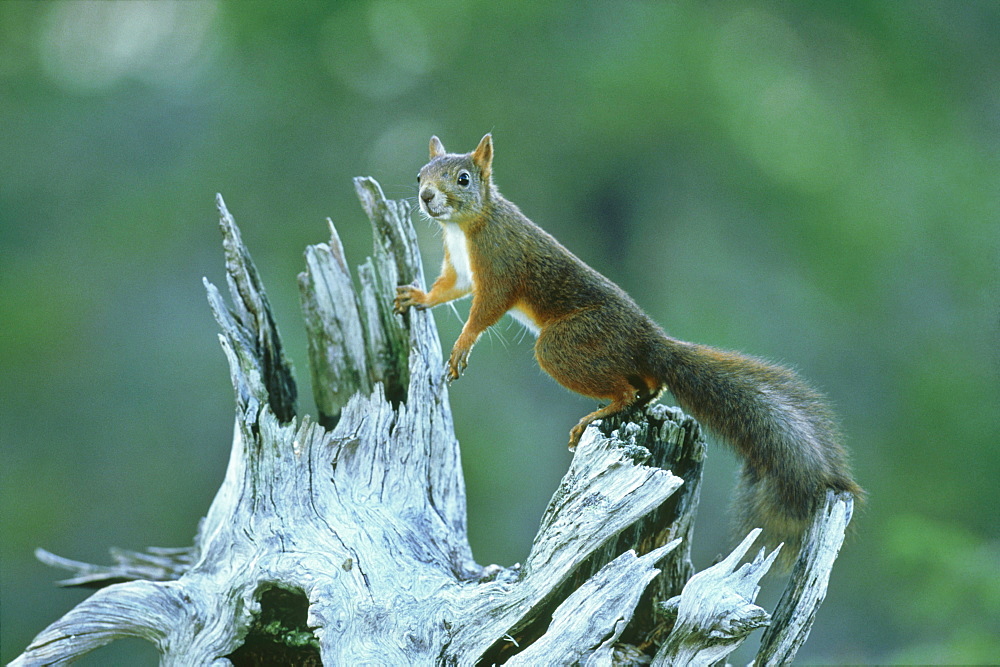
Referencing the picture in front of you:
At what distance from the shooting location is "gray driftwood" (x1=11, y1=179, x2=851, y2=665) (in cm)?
209

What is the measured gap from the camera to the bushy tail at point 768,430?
2346 mm

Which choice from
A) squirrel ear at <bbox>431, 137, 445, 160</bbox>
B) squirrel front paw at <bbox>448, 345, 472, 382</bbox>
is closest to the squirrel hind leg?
squirrel front paw at <bbox>448, 345, 472, 382</bbox>

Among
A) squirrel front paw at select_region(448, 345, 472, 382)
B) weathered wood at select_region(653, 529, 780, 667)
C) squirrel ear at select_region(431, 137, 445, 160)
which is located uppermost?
squirrel ear at select_region(431, 137, 445, 160)

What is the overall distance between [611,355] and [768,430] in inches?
19.4

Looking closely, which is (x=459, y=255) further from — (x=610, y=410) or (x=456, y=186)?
(x=610, y=410)

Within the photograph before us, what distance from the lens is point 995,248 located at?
703 cm

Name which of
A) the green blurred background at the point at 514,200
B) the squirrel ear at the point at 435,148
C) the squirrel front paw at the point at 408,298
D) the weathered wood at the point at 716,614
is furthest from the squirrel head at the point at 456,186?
the green blurred background at the point at 514,200

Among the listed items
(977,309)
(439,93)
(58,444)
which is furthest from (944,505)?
(58,444)

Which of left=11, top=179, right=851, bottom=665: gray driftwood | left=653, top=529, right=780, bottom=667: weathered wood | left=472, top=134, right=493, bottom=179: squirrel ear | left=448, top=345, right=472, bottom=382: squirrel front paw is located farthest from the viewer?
left=472, top=134, right=493, bottom=179: squirrel ear

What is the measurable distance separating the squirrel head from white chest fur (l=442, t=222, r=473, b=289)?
54mm

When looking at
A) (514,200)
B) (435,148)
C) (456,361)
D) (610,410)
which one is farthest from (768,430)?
(514,200)

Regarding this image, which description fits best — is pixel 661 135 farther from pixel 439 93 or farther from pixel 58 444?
pixel 58 444

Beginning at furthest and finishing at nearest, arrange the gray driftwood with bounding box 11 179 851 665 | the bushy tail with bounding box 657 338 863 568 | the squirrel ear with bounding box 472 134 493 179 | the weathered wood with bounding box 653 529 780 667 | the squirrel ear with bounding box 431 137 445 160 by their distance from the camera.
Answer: the squirrel ear with bounding box 431 137 445 160
the squirrel ear with bounding box 472 134 493 179
the bushy tail with bounding box 657 338 863 568
the gray driftwood with bounding box 11 179 851 665
the weathered wood with bounding box 653 529 780 667

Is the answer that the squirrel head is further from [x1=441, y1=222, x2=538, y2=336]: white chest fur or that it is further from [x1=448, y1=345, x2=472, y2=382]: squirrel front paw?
[x1=448, y1=345, x2=472, y2=382]: squirrel front paw
